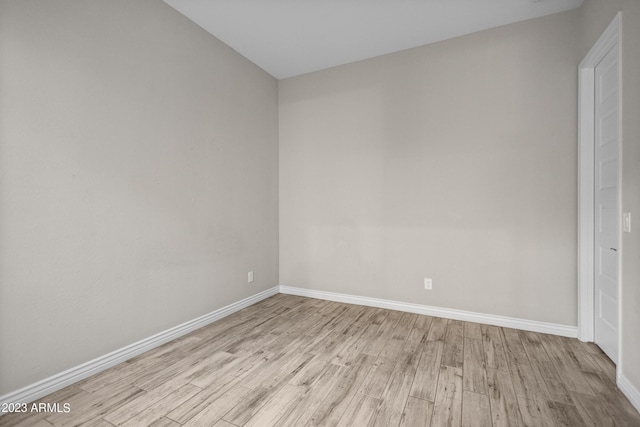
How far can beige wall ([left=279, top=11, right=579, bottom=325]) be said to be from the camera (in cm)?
261

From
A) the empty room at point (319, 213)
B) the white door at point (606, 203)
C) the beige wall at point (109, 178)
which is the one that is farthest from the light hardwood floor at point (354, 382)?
the beige wall at point (109, 178)

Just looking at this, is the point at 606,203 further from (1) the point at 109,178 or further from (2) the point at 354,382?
(1) the point at 109,178

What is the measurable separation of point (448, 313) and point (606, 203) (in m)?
1.62

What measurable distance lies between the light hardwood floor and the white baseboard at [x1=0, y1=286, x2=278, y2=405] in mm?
51

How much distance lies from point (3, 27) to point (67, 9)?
0.40 m

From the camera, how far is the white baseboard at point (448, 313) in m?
2.61

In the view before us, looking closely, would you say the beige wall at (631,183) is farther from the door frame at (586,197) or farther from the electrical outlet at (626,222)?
the door frame at (586,197)

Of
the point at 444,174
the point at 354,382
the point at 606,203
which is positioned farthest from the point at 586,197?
the point at 354,382

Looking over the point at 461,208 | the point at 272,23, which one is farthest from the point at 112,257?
the point at 461,208

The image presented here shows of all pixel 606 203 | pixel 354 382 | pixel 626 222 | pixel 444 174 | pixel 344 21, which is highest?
pixel 344 21

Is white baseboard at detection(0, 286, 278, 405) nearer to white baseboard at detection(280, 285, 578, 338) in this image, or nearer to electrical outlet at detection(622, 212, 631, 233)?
white baseboard at detection(280, 285, 578, 338)

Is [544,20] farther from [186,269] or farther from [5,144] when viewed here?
[5,144]

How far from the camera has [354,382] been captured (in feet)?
6.31

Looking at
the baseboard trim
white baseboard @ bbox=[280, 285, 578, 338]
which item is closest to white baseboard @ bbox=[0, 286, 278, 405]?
white baseboard @ bbox=[280, 285, 578, 338]
